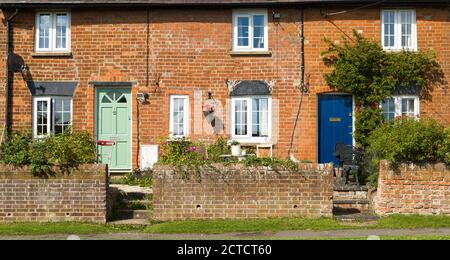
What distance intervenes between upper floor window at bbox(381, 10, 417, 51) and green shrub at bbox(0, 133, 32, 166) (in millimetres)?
10787

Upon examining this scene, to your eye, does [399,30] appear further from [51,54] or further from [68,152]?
[68,152]

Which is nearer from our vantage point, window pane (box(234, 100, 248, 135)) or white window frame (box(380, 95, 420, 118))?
white window frame (box(380, 95, 420, 118))

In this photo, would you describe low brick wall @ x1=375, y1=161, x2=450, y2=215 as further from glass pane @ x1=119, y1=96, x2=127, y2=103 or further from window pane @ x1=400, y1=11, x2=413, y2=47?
glass pane @ x1=119, y1=96, x2=127, y2=103

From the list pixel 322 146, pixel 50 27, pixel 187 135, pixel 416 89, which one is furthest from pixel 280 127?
→ pixel 50 27

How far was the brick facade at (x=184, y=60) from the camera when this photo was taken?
19.3 metres

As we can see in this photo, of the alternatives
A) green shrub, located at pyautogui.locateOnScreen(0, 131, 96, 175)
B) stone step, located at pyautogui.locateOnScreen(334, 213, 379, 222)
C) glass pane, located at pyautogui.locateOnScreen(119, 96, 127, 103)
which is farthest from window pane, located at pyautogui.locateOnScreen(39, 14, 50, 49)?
stone step, located at pyautogui.locateOnScreen(334, 213, 379, 222)

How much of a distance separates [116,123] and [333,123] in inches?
257

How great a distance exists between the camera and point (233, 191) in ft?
46.8

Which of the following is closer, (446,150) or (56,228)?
(56,228)

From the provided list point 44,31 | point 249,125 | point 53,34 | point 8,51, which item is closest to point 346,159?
point 249,125

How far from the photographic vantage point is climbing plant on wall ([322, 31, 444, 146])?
18.8 m

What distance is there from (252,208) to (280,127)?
5.39 m

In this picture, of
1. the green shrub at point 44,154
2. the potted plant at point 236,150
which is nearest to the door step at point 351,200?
the potted plant at point 236,150

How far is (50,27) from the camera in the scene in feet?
64.3
